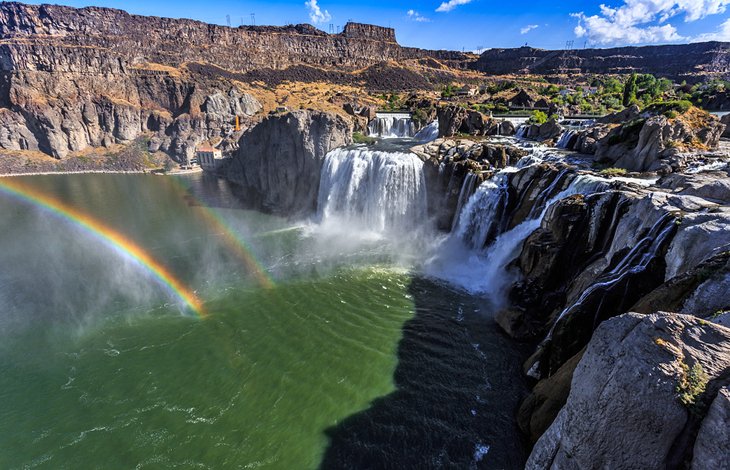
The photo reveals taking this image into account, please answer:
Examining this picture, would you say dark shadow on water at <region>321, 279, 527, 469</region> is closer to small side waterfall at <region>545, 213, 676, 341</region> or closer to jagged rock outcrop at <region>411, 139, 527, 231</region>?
small side waterfall at <region>545, 213, 676, 341</region>

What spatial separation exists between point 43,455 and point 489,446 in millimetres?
14888

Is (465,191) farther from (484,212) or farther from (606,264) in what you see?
(606,264)

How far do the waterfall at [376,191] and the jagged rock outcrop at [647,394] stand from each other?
81.1ft

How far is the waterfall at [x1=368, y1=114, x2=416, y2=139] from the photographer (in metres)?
53.3

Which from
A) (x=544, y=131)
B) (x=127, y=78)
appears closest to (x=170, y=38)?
(x=127, y=78)

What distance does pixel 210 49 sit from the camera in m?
117

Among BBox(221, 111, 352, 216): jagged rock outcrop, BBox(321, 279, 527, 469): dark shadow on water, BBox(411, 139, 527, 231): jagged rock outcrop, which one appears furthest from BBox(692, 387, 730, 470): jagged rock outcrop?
BBox(221, 111, 352, 216): jagged rock outcrop

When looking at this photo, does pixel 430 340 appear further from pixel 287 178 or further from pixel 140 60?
pixel 140 60

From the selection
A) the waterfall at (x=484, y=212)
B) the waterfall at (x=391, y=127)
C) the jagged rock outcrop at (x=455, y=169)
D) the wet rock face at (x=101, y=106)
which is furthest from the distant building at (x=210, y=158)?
the waterfall at (x=484, y=212)

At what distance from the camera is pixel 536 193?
70.6ft

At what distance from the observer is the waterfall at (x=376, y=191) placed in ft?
100

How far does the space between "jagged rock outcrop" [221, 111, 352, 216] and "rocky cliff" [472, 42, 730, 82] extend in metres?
120

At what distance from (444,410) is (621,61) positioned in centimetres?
16074

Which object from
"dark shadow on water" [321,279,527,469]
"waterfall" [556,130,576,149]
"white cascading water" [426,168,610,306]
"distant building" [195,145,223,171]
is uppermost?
"waterfall" [556,130,576,149]
